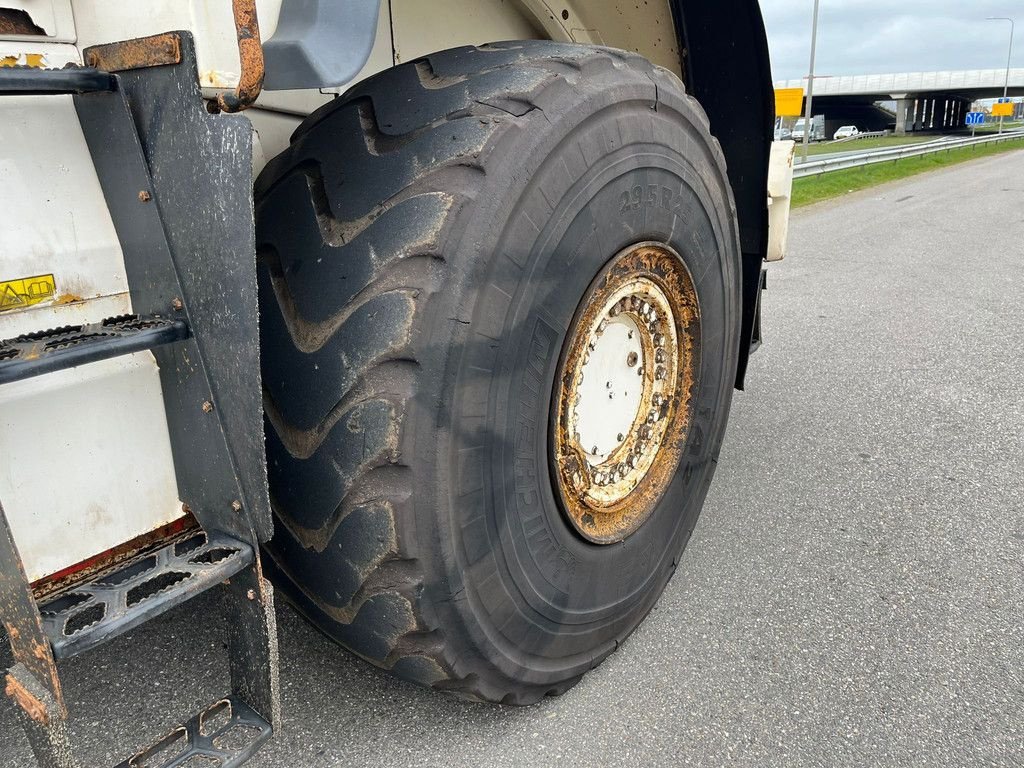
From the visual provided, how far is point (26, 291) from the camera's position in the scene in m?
1.21

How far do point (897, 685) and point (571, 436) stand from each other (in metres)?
1.07

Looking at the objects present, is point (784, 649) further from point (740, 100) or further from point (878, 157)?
point (878, 157)

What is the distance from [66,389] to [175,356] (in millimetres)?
167

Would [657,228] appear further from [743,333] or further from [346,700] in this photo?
[346,700]

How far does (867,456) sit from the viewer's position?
11.3ft

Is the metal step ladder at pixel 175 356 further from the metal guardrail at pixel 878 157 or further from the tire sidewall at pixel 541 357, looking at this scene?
the metal guardrail at pixel 878 157

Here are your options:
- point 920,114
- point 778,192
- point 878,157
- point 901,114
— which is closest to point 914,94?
point 901,114

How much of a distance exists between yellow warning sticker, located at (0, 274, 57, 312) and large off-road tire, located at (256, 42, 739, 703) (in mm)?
395

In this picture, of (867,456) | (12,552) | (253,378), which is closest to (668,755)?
(253,378)

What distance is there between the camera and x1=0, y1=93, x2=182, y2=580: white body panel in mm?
1199

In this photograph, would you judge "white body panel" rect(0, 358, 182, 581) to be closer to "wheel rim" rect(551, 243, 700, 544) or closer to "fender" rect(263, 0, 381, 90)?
"fender" rect(263, 0, 381, 90)

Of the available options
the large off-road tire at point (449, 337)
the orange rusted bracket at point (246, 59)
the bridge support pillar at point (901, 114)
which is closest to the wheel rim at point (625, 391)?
the large off-road tire at point (449, 337)

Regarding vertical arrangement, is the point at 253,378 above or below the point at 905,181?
above

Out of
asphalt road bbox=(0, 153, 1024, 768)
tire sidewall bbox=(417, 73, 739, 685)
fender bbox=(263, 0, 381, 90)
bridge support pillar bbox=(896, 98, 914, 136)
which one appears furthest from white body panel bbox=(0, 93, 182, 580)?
bridge support pillar bbox=(896, 98, 914, 136)
